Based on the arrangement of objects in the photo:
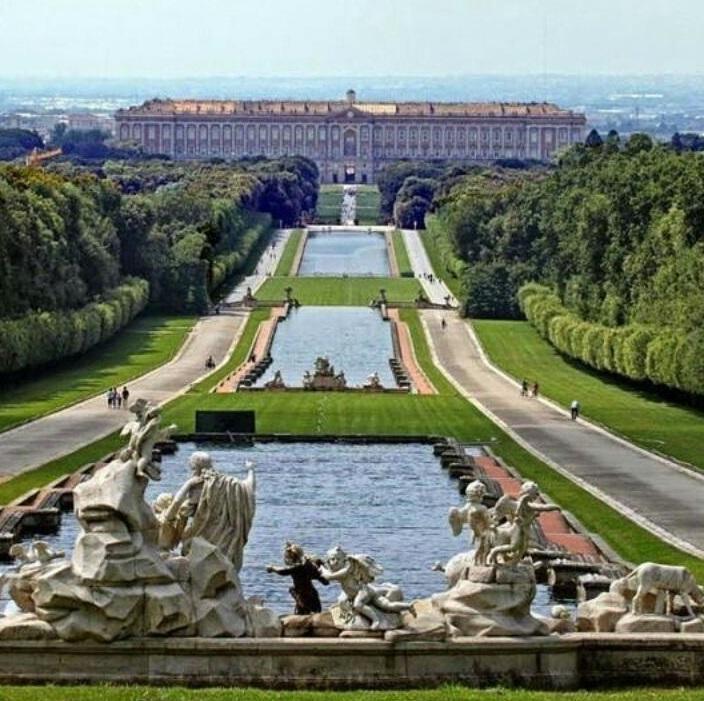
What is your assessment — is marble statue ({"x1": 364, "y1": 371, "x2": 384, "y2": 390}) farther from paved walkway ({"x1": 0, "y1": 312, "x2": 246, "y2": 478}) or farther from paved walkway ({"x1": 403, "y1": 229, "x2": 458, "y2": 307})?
paved walkway ({"x1": 403, "y1": 229, "x2": 458, "y2": 307})

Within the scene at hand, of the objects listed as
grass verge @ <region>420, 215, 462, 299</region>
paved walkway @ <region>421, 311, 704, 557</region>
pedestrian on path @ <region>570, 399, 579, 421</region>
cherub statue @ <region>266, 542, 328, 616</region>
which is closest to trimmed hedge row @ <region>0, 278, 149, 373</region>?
paved walkway @ <region>421, 311, 704, 557</region>

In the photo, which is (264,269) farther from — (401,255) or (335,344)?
(335,344)


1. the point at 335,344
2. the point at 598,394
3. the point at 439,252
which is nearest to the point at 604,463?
the point at 598,394

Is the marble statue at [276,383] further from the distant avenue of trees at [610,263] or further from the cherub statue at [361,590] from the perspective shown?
the cherub statue at [361,590]

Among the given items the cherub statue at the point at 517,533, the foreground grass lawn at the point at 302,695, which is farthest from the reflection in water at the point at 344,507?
the foreground grass lawn at the point at 302,695

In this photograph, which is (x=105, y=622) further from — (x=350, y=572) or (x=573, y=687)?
(x=573, y=687)

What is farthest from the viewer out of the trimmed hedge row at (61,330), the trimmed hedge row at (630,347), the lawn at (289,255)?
the lawn at (289,255)
